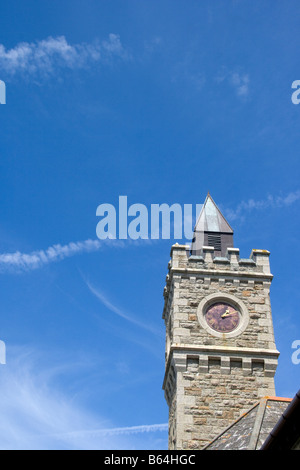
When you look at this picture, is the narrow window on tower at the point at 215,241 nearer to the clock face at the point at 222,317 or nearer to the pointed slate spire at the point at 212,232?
the pointed slate spire at the point at 212,232

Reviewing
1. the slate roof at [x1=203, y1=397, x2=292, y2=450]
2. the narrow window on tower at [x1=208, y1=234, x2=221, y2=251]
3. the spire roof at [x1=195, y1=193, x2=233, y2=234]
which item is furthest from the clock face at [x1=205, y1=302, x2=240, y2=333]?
the slate roof at [x1=203, y1=397, x2=292, y2=450]

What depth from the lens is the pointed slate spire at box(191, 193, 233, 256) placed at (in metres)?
25.2

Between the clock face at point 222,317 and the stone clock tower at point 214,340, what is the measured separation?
0.12 ft

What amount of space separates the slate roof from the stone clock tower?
11.2 ft

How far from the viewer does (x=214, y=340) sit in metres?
21.6

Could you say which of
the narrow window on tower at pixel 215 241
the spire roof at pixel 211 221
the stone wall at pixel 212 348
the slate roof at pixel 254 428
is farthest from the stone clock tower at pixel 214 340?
the slate roof at pixel 254 428

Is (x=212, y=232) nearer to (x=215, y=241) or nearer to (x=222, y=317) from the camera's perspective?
(x=215, y=241)

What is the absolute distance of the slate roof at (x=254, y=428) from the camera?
1336cm

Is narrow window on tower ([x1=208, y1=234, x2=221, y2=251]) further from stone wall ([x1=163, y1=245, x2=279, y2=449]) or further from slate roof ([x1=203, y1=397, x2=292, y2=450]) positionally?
slate roof ([x1=203, y1=397, x2=292, y2=450])

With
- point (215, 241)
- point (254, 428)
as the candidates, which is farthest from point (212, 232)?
point (254, 428)

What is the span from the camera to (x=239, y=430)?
50.1ft
